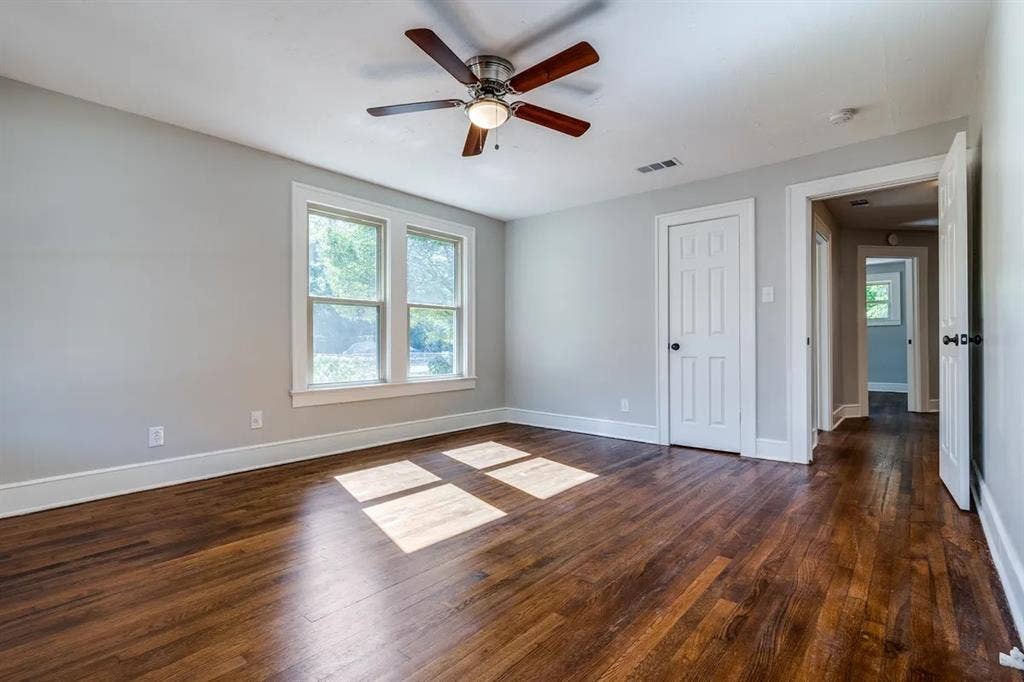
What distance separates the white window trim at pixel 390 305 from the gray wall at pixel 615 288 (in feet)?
2.17

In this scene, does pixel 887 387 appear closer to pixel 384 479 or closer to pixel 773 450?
pixel 773 450

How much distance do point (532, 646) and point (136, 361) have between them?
309 cm

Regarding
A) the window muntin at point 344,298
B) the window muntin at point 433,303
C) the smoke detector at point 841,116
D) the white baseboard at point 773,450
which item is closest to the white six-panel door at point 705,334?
the white baseboard at point 773,450

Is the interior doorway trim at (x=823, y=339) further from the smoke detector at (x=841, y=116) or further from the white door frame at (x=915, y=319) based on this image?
the smoke detector at (x=841, y=116)

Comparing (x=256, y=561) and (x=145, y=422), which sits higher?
(x=145, y=422)

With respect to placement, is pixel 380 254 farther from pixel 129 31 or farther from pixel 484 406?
pixel 129 31

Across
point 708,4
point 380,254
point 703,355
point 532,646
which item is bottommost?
point 532,646

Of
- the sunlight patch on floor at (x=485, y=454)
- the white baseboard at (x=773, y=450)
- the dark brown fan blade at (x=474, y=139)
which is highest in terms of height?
the dark brown fan blade at (x=474, y=139)

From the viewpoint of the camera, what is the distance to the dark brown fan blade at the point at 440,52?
75.9 inches

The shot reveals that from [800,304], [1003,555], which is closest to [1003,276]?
[1003,555]

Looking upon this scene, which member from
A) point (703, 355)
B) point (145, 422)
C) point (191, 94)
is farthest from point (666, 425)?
point (191, 94)

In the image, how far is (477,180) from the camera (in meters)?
4.34

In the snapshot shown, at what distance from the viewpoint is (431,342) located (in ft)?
16.8

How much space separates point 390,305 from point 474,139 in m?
2.11
